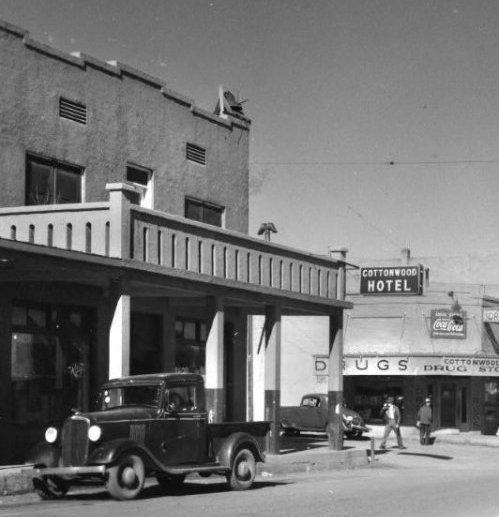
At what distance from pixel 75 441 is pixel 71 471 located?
1.92 ft

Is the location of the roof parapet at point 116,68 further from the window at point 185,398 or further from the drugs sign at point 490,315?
the drugs sign at point 490,315

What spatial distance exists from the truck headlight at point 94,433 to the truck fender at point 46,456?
2.23ft

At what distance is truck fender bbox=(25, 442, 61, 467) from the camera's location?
15.1 m

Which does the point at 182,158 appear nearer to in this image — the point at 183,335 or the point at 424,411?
→ the point at 183,335

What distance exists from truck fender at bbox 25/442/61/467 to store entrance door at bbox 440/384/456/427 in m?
29.4

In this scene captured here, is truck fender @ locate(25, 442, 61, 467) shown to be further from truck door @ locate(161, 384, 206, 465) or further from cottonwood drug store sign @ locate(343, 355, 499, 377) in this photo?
cottonwood drug store sign @ locate(343, 355, 499, 377)

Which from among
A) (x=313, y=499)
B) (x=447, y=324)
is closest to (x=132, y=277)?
(x=313, y=499)

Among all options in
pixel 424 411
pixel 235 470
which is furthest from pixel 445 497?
pixel 424 411

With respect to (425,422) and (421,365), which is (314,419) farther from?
(421,365)

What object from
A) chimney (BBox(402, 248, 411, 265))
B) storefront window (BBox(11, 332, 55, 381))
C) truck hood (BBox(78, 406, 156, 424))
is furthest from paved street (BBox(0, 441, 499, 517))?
chimney (BBox(402, 248, 411, 265))

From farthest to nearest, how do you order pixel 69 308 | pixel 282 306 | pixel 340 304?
pixel 340 304 < pixel 282 306 < pixel 69 308

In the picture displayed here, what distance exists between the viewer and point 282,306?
2400 cm

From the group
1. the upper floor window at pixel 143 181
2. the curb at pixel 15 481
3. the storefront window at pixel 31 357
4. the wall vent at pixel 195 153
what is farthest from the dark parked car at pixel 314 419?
the curb at pixel 15 481

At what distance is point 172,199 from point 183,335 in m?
3.41
